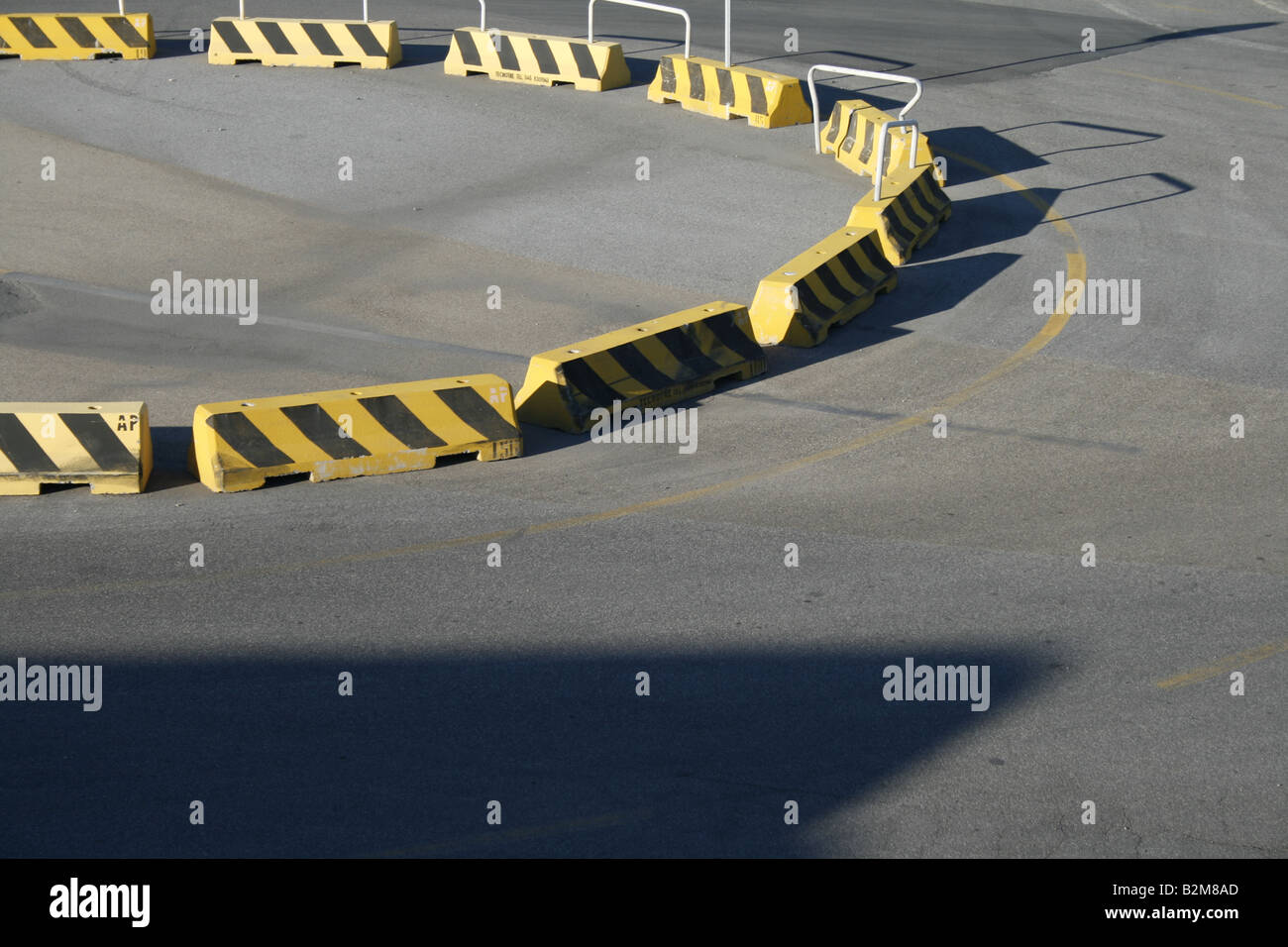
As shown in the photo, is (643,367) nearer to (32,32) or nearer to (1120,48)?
(32,32)

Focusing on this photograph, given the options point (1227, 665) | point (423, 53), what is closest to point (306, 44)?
point (423, 53)

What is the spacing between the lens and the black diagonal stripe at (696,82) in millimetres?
20453

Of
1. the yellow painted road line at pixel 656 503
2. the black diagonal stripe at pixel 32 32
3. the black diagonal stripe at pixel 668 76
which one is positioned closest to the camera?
the yellow painted road line at pixel 656 503

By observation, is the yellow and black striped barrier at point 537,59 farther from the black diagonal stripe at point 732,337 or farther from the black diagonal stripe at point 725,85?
the black diagonal stripe at point 732,337

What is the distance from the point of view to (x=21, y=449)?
9727 millimetres

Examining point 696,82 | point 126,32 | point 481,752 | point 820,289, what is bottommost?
point 481,752

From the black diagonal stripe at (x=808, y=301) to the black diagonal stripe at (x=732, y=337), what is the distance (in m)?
0.74

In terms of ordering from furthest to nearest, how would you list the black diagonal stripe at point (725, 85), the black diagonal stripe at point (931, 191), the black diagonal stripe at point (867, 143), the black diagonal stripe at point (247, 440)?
1. the black diagonal stripe at point (725, 85)
2. the black diagonal stripe at point (867, 143)
3. the black diagonal stripe at point (931, 191)
4. the black diagonal stripe at point (247, 440)

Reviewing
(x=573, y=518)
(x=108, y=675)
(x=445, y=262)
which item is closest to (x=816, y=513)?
(x=573, y=518)

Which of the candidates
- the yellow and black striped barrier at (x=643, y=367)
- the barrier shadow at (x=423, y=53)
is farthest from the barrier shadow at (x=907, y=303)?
the barrier shadow at (x=423, y=53)

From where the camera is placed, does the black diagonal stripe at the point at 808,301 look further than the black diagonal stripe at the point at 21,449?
Yes

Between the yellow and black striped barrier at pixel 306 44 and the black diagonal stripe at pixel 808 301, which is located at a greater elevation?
the yellow and black striped barrier at pixel 306 44

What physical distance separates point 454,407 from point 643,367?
180 centimetres
